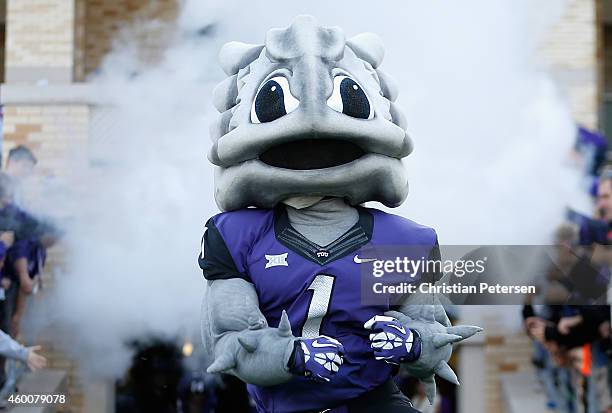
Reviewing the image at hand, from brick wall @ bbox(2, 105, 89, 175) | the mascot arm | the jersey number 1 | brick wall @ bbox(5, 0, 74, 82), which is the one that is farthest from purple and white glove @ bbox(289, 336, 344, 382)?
brick wall @ bbox(5, 0, 74, 82)

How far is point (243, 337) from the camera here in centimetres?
225

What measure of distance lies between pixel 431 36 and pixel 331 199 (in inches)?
61.2

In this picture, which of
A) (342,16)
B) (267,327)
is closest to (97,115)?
(342,16)

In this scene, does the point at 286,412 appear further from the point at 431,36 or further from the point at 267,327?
the point at 431,36

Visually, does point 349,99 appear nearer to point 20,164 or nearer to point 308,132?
point 308,132

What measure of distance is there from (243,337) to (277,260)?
261 millimetres

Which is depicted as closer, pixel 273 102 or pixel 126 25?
pixel 273 102

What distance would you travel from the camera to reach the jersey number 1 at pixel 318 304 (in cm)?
241

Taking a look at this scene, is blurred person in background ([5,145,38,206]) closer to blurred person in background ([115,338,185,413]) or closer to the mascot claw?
blurred person in background ([115,338,185,413])

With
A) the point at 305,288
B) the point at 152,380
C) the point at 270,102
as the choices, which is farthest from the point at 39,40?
the point at 305,288

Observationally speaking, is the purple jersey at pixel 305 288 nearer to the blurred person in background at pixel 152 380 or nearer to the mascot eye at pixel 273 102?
the mascot eye at pixel 273 102

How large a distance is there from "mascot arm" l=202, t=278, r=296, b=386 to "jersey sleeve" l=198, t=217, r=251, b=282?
19 millimetres

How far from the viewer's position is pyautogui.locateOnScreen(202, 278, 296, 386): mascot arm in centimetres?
225

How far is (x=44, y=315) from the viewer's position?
3.85 meters
